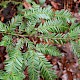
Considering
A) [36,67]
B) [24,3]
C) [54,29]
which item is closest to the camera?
[36,67]

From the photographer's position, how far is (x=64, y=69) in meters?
3.36

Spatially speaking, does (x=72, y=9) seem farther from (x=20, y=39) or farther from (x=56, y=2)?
(x=20, y=39)

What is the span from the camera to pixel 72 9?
156 inches

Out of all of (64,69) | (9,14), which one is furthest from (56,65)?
(9,14)

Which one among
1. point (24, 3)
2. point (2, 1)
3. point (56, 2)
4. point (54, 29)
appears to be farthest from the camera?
point (56, 2)

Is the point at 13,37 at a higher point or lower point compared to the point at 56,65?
higher

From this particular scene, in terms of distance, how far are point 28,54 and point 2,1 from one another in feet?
5.87

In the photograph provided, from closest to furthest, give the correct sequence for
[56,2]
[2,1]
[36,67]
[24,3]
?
1. [36,67]
2. [2,1]
3. [24,3]
4. [56,2]

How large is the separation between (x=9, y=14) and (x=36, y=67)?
2.04 metres

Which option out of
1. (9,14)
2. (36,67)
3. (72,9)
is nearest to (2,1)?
(9,14)

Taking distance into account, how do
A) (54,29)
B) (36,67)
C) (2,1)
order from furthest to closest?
(2,1) < (54,29) < (36,67)

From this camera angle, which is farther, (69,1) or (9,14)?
(69,1)

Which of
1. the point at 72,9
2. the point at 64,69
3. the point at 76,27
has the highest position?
the point at 76,27

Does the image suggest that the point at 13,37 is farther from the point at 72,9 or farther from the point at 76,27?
the point at 72,9
